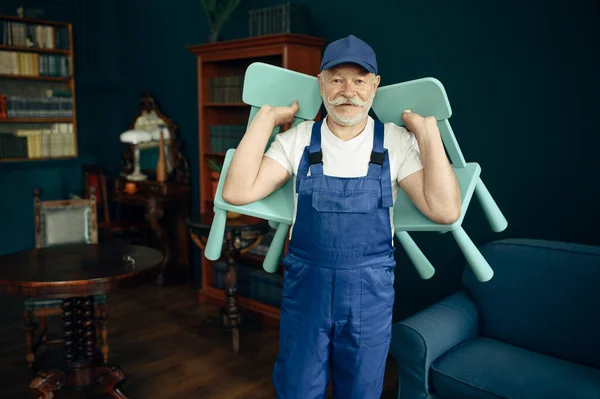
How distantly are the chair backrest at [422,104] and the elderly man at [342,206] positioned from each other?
0.04 meters

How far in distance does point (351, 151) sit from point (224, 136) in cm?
255

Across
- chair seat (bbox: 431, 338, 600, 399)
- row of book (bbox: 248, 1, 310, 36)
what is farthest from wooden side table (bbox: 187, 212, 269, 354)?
chair seat (bbox: 431, 338, 600, 399)

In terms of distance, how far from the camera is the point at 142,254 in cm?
287

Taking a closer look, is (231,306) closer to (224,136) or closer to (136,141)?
(224,136)

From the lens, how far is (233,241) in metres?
3.51

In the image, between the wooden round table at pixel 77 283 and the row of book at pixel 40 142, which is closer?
the wooden round table at pixel 77 283

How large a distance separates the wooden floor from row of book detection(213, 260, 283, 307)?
233 mm

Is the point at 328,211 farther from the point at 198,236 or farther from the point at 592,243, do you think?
the point at 198,236

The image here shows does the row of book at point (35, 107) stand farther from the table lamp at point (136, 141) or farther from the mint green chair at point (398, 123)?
the mint green chair at point (398, 123)

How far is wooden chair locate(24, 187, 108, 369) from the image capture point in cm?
318

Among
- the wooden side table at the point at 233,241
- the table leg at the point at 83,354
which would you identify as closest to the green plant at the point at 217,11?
the wooden side table at the point at 233,241

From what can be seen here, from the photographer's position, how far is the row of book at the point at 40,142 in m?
5.14

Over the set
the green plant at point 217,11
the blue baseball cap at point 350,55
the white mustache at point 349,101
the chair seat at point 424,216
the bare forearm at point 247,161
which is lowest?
the chair seat at point 424,216

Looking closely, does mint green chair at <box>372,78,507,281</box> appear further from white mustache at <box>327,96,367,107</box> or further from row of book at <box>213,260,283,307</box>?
row of book at <box>213,260,283,307</box>
